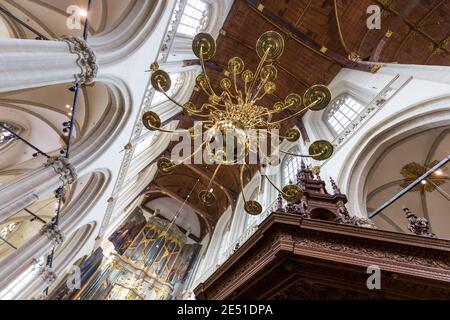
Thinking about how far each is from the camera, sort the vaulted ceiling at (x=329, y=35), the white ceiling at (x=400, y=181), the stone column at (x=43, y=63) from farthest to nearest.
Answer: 1. the vaulted ceiling at (x=329, y=35)
2. the white ceiling at (x=400, y=181)
3. the stone column at (x=43, y=63)

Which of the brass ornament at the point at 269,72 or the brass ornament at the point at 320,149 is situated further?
the brass ornament at the point at 269,72

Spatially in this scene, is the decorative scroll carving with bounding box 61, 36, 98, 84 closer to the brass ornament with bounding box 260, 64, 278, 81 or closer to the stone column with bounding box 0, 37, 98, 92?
the stone column with bounding box 0, 37, 98, 92

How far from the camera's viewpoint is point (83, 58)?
428 cm

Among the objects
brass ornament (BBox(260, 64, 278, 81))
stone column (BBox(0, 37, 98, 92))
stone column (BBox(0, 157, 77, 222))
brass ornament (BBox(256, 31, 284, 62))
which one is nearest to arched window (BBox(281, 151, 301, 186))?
brass ornament (BBox(260, 64, 278, 81))

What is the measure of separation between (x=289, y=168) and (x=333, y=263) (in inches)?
306

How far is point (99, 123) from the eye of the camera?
720 centimetres

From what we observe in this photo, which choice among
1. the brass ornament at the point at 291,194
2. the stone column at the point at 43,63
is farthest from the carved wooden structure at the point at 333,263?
the stone column at the point at 43,63

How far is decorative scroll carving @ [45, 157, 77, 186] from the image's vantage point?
561 centimetres

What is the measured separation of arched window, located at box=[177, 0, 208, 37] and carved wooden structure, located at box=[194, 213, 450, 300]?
8.32 metres

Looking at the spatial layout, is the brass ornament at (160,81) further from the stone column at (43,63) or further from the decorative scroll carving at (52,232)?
the decorative scroll carving at (52,232)

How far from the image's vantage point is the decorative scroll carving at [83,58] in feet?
13.7

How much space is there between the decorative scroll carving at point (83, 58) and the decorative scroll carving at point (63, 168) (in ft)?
7.02

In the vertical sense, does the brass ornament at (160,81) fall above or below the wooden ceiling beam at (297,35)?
below
